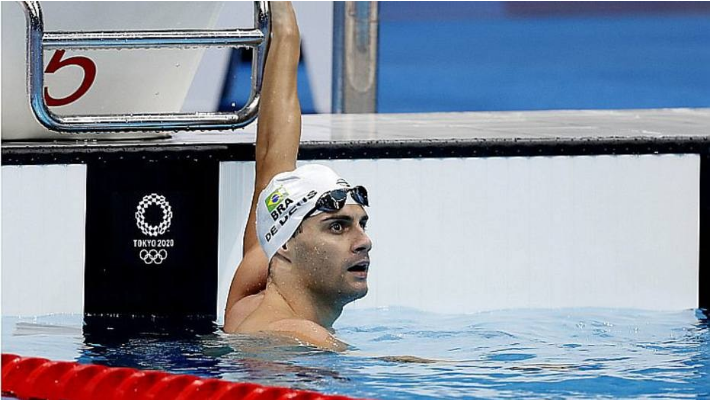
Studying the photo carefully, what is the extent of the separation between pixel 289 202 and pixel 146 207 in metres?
0.99

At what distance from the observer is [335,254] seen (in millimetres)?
3111

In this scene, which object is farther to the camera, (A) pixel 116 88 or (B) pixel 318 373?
(A) pixel 116 88

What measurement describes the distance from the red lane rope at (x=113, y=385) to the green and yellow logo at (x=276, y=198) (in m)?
0.60

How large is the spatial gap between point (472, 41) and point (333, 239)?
9361mm

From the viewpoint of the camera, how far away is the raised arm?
356 centimetres

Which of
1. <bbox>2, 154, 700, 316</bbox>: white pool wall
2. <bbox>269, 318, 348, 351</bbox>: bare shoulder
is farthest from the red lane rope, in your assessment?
<bbox>2, 154, 700, 316</bbox>: white pool wall

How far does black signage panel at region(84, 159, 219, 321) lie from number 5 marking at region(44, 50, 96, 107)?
30cm

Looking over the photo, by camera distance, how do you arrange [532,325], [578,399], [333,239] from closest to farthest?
[578,399] → [333,239] → [532,325]

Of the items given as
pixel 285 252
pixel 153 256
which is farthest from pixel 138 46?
pixel 285 252

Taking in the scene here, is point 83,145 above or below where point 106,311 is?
above

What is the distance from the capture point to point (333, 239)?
124 inches

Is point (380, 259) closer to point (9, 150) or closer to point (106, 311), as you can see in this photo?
point (106, 311)

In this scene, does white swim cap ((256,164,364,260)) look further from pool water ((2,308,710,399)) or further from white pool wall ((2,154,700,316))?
white pool wall ((2,154,700,316))

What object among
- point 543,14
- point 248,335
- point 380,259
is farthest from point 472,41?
point 248,335
